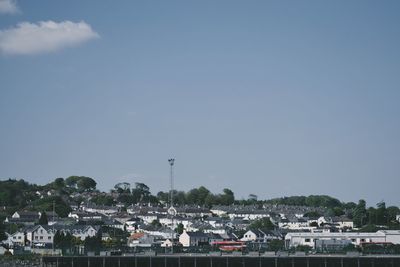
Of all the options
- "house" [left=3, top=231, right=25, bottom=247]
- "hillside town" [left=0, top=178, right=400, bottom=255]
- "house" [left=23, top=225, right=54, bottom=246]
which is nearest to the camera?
"hillside town" [left=0, top=178, right=400, bottom=255]

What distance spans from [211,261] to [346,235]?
39902 millimetres

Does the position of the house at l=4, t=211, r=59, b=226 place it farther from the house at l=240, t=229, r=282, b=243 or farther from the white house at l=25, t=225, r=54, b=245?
the house at l=240, t=229, r=282, b=243

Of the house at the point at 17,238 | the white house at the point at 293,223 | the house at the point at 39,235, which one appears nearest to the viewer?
the house at the point at 39,235

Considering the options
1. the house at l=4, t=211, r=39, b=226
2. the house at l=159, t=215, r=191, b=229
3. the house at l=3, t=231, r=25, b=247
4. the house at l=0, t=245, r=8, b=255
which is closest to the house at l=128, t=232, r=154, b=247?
the house at l=3, t=231, r=25, b=247

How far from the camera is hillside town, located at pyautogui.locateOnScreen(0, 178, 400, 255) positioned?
9606 centimetres

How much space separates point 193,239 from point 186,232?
3.03 m

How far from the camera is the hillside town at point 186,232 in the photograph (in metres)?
96.1

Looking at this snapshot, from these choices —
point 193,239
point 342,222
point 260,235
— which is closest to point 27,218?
point 193,239

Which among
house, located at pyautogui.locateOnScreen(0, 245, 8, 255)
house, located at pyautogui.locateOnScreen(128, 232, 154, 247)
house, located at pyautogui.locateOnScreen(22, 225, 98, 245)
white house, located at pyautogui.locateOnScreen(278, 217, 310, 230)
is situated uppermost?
white house, located at pyautogui.locateOnScreen(278, 217, 310, 230)

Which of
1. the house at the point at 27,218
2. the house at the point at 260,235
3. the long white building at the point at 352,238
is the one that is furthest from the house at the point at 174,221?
the long white building at the point at 352,238

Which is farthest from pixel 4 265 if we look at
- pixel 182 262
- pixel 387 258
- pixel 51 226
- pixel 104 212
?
pixel 104 212

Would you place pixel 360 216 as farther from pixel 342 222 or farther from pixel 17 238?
pixel 17 238

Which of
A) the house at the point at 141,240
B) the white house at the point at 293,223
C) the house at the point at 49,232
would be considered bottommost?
the house at the point at 141,240

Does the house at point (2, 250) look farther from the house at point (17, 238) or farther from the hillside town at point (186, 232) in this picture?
the house at point (17, 238)
